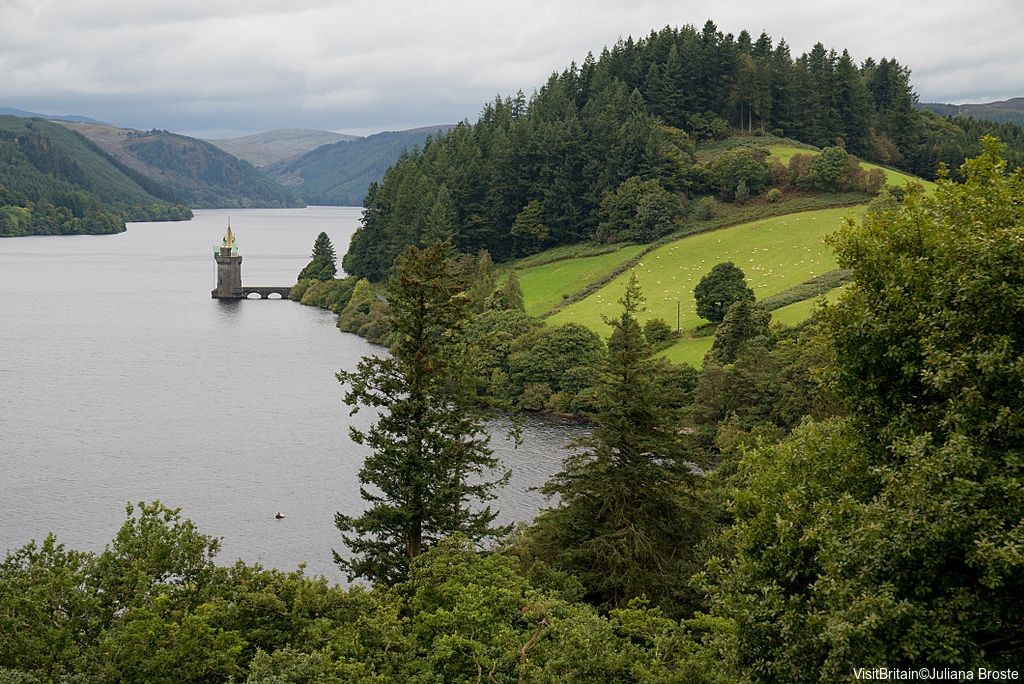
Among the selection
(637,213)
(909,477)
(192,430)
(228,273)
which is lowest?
→ (192,430)

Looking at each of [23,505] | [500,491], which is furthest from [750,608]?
[23,505]

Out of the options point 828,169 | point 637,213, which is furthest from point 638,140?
point 828,169

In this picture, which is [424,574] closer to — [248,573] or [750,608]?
[248,573]

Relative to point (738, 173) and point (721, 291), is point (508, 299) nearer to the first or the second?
point (721, 291)

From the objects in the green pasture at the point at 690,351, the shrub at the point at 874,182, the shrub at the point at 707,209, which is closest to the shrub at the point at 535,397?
the green pasture at the point at 690,351

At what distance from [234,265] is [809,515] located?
411 ft

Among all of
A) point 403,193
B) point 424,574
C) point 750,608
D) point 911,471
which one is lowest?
point 424,574

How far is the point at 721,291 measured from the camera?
72.8 m

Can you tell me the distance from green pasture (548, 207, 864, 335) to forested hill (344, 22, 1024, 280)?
15.7m

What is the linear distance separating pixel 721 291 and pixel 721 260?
59.6 feet

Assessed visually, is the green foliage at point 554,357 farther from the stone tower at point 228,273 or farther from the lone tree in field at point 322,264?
the stone tower at point 228,273

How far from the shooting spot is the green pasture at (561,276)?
94.1 m

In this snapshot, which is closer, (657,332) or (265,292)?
(657,332)

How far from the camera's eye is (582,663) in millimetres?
18062
